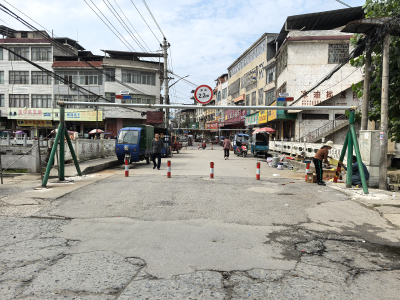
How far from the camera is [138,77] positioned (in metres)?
42.9

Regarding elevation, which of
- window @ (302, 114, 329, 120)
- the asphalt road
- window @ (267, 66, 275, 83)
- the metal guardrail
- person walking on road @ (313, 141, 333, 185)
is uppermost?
window @ (267, 66, 275, 83)

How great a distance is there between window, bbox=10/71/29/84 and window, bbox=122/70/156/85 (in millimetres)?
12810

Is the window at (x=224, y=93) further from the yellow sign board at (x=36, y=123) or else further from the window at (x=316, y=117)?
the yellow sign board at (x=36, y=123)

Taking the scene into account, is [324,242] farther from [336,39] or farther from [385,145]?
[336,39]

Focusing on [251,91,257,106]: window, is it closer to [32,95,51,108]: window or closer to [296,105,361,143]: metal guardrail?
[296,105,361,143]: metal guardrail

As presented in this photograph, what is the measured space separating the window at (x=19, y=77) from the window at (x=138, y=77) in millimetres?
12810

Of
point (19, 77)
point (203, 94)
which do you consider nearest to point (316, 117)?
point (203, 94)

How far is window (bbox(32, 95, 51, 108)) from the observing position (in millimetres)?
41656

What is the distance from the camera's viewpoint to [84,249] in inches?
188

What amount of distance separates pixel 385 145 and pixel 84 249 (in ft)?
33.6

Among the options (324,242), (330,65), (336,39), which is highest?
(336,39)

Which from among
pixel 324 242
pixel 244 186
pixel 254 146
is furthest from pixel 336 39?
pixel 324 242

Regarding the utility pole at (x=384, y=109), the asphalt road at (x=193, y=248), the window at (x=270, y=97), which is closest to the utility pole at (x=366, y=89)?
the utility pole at (x=384, y=109)

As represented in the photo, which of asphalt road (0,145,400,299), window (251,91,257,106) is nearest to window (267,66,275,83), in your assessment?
window (251,91,257,106)
